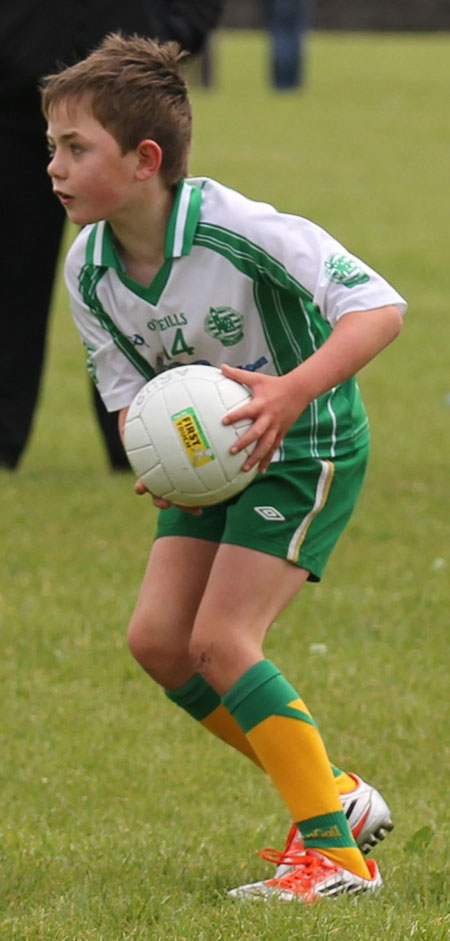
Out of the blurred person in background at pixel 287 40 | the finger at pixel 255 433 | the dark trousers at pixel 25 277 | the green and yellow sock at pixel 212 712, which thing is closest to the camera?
the finger at pixel 255 433

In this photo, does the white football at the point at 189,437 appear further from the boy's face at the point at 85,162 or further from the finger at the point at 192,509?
the boy's face at the point at 85,162

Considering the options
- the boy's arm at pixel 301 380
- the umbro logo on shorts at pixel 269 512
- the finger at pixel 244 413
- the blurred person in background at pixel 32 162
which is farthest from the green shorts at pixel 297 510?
the blurred person in background at pixel 32 162

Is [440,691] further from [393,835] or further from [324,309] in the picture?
[324,309]

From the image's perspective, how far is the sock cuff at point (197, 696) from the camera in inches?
156

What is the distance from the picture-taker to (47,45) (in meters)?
7.45

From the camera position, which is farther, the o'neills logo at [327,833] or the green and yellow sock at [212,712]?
the green and yellow sock at [212,712]

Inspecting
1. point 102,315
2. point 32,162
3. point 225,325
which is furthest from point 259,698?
point 32,162

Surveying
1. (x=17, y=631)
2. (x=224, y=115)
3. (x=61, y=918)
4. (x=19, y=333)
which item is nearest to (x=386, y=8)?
(x=224, y=115)

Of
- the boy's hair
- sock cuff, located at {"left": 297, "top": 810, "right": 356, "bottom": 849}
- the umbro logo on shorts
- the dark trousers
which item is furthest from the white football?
the dark trousers

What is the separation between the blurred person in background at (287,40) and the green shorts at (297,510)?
22.4 meters

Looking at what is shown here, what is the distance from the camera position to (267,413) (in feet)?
11.3

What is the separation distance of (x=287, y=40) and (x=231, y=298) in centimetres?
2321

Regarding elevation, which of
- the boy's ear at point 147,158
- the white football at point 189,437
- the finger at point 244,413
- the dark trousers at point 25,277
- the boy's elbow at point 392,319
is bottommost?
the dark trousers at point 25,277

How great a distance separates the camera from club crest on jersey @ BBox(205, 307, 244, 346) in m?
3.77
